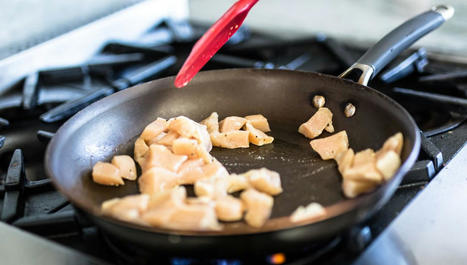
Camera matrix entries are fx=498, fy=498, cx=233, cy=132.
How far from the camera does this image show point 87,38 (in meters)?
1.50

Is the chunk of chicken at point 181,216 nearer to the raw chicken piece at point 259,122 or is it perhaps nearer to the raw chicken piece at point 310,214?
the raw chicken piece at point 310,214

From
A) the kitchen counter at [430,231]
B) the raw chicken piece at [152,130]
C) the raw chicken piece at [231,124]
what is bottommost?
the kitchen counter at [430,231]

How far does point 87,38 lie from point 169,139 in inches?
27.1

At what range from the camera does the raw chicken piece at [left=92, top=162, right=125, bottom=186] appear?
889 millimetres

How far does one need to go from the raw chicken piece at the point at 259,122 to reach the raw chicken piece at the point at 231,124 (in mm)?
21

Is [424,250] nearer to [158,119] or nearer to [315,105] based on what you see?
[315,105]

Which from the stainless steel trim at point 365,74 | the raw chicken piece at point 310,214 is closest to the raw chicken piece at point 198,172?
the raw chicken piece at point 310,214

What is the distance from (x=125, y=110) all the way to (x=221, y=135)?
210 mm

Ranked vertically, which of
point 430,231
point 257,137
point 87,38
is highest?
point 87,38

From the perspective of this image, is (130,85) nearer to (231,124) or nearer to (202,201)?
(231,124)

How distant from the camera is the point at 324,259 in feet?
2.36

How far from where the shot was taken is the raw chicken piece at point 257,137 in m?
1.02

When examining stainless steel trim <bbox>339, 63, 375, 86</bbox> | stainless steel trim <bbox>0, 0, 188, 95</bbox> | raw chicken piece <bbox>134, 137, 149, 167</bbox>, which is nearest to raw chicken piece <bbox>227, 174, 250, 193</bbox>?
raw chicken piece <bbox>134, 137, 149, 167</bbox>

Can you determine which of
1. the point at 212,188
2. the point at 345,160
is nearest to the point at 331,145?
the point at 345,160
